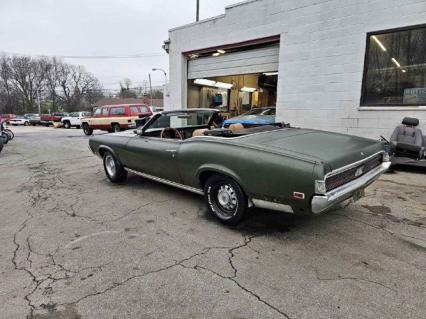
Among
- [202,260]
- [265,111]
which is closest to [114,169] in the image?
[202,260]

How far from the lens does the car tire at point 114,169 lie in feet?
17.9

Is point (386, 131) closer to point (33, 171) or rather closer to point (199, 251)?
point (199, 251)

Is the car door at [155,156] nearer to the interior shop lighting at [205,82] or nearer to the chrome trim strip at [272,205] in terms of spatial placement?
the chrome trim strip at [272,205]

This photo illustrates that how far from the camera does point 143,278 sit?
2.52m

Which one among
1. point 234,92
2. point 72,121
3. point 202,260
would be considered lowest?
point 202,260

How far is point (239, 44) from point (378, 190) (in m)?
7.08

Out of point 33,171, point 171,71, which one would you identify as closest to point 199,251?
point 33,171

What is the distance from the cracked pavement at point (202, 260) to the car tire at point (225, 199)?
5.9 inches

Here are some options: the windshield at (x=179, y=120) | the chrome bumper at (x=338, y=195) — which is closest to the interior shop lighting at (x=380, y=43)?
the windshield at (x=179, y=120)

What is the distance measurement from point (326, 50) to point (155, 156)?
6.04 m

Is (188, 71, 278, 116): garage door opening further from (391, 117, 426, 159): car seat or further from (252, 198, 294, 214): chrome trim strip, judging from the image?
(252, 198, 294, 214): chrome trim strip

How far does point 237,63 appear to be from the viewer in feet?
34.8

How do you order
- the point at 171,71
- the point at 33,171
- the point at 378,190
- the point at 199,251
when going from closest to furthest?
the point at 199,251
the point at 378,190
the point at 33,171
the point at 171,71

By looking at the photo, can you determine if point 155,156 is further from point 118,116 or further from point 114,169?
point 118,116
